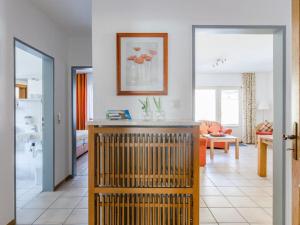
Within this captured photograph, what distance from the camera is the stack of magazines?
2121mm

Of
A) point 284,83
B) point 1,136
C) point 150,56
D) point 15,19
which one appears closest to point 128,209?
point 150,56

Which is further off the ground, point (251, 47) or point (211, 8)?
point (251, 47)

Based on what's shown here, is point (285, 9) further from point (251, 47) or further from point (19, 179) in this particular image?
point (19, 179)

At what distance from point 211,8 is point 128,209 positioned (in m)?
1.99

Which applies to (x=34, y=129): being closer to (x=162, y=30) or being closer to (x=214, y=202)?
(x=162, y=30)

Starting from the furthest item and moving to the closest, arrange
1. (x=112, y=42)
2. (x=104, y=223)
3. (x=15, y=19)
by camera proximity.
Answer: (x=15, y=19) < (x=112, y=42) < (x=104, y=223)

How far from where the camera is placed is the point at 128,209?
1875 millimetres

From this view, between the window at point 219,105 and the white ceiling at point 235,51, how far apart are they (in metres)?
0.86

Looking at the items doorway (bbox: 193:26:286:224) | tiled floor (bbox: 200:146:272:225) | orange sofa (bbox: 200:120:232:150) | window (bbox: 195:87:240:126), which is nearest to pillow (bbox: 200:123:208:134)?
orange sofa (bbox: 200:120:232:150)

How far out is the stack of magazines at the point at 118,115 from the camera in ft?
6.96

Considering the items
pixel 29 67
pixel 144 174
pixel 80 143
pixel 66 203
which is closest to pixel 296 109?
pixel 144 174

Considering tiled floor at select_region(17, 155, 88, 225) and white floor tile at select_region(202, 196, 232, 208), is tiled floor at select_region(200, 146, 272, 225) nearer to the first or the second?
white floor tile at select_region(202, 196, 232, 208)

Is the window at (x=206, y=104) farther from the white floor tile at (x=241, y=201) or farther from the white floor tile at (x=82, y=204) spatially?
the white floor tile at (x=82, y=204)

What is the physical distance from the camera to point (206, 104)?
A: 8789 mm
